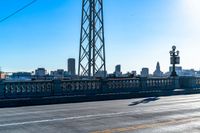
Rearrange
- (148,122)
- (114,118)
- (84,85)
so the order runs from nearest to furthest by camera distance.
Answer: (148,122)
(114,118)
(84,85)

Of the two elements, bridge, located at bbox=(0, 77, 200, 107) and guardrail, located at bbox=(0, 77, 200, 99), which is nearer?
bridge, located at bbox=(0, 77, 200, 107)

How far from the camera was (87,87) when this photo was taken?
2469cm

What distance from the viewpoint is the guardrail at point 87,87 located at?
20.9 m

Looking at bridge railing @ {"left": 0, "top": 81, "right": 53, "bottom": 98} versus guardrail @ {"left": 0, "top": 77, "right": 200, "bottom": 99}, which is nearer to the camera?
bridge railing @ {"left": 0, "top": 81, "right": 53, "bottom": 98}

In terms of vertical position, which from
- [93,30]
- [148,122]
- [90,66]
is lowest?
[148,122]

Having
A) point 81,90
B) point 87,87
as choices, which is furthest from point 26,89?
point 87,87

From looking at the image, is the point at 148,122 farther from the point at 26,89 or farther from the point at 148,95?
the point at 148,95

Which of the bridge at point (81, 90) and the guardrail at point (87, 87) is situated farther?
the guardrail at point (87, 87)

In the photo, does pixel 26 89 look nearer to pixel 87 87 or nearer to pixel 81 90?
pixel 81 90

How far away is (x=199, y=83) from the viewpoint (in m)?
34.0

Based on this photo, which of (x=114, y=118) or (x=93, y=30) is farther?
(x=93, y=30)

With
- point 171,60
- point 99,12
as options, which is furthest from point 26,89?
point 99,12

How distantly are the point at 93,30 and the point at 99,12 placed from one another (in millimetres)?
2584

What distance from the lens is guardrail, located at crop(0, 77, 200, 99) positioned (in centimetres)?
2089
